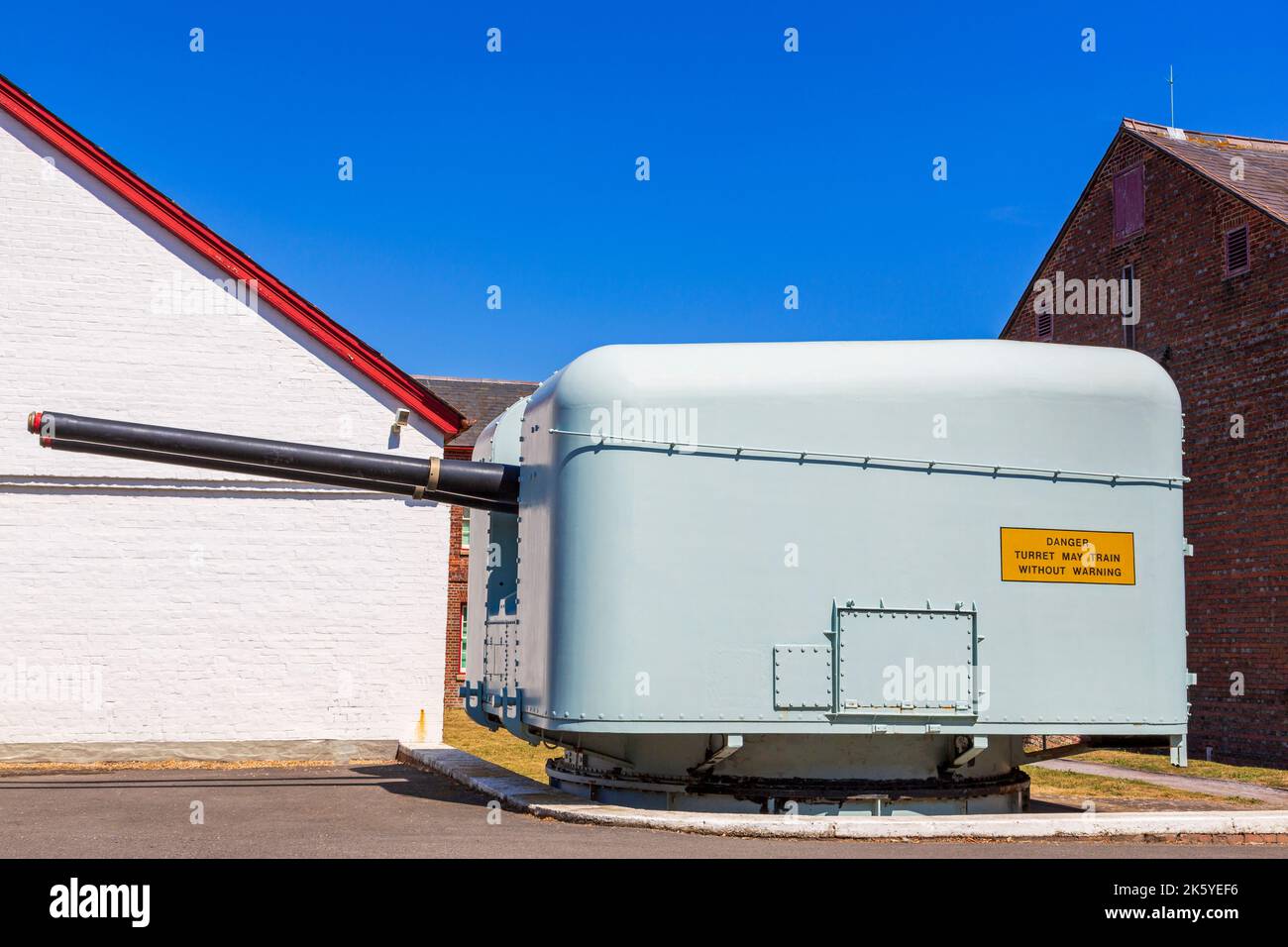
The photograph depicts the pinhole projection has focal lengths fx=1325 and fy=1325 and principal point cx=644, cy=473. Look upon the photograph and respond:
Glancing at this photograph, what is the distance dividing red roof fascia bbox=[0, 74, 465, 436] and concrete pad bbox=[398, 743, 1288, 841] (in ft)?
24.9

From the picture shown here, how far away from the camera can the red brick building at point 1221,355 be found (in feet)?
58.2

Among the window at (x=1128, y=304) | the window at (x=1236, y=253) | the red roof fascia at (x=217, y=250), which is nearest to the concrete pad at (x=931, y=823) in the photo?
the red roof fascia at (x=217, y=250)

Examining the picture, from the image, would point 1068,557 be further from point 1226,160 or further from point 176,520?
point 1226,160

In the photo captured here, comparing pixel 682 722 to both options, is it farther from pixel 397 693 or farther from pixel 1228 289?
pixel 1228 289

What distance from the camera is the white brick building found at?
15.5 meters

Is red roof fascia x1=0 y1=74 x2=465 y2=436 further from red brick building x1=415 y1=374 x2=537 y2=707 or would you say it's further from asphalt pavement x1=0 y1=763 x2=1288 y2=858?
red brick building x1=415 y1=374 x2=537 y2=707

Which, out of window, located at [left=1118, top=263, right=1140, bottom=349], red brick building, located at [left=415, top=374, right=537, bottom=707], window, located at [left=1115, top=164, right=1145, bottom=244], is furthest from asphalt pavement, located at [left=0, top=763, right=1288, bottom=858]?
window, located at [left=1115, top=164, right=1145, bottom=244]

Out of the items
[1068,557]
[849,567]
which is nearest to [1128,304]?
[1068,557]

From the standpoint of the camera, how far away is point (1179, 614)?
33.0 feet

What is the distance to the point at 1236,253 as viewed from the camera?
61.7 feet

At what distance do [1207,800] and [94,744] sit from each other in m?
12.0

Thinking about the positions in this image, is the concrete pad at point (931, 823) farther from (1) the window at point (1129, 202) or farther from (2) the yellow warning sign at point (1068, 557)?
(1) the window at point (1129, 202)

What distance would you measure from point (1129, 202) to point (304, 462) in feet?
51.3

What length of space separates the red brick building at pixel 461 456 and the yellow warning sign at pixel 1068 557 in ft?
47.1
